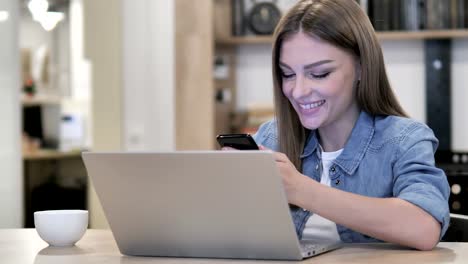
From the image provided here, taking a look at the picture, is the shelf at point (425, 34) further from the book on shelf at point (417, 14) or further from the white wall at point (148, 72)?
the white wall at point (148, 72)

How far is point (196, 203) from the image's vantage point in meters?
1.42

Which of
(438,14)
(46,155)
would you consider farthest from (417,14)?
(46,155)

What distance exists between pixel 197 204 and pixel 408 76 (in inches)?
122

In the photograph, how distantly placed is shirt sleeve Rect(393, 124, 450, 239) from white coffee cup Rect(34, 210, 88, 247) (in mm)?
645

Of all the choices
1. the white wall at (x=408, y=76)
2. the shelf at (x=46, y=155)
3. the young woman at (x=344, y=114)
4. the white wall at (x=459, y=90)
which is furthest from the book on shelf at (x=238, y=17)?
the shelf at (x=46, y=155)

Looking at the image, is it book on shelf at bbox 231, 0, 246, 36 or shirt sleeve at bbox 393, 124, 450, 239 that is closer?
shirt sleeve at bbox 393, 124, 450, 239

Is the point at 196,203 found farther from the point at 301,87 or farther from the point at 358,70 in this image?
the point at 358,70

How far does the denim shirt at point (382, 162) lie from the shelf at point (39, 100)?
6141 mm

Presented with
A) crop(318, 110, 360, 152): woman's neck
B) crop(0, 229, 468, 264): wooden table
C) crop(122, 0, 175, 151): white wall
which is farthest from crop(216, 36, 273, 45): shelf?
crop(0, 229, 468, 264): wooden table

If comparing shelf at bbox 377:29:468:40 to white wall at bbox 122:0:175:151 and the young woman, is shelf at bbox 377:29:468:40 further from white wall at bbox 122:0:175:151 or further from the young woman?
the young woman

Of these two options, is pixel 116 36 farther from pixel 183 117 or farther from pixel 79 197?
pixel 79 197

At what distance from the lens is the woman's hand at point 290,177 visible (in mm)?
1478

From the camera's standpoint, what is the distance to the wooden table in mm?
1421

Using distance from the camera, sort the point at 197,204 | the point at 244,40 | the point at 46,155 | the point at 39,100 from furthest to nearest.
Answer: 1. the point at 39,100
2. the point at 46,155
3. the point at 244,40
4. the point at 197,204
